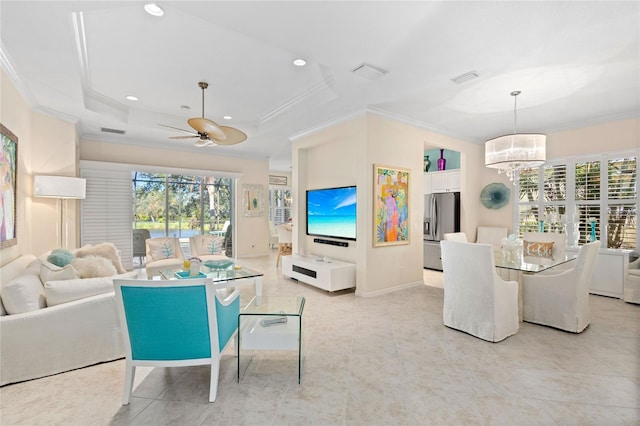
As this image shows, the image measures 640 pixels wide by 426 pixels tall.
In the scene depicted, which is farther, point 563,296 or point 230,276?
point 230,276

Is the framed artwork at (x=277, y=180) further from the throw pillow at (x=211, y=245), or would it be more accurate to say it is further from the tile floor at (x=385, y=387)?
the tile floor at (x=385, y=387)

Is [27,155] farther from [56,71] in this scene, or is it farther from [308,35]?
[308,35]

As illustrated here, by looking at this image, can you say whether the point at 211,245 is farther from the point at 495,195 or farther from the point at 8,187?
the point at 495,195

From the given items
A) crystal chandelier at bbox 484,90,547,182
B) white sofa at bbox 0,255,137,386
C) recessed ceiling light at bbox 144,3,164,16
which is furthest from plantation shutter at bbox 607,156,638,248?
white sofa at bbox 0,255,137,386

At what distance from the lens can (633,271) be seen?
158 inches

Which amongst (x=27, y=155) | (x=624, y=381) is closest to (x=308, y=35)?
(x=624, y=381)

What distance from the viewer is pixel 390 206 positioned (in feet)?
14.9

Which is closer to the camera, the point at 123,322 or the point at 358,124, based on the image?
the point at 123,322

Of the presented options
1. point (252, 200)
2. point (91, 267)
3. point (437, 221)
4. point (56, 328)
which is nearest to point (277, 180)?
point (252, 200)

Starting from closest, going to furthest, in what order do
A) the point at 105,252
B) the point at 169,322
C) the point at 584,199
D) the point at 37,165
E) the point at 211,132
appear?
1. the point at 169,322
2. the point at 211,132
3. the point at 105,252
4. the point at 37,165
5. the point at 584,199

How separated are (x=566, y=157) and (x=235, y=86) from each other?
209 inches

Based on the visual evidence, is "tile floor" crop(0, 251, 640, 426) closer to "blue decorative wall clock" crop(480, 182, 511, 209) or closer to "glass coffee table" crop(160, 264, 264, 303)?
"glass coffee table" crop(160, 264, 264, 303)

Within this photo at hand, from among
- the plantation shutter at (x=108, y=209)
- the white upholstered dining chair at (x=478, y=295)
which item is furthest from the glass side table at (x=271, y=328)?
the plantation shutter at (x=108, y=209)

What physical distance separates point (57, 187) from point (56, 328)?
2.54m
